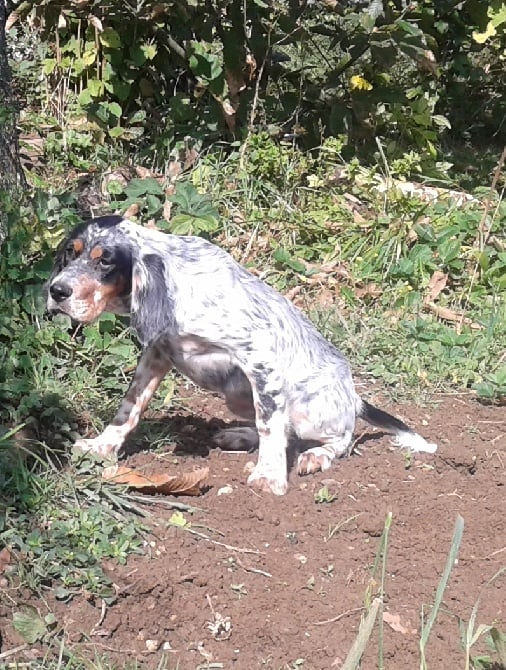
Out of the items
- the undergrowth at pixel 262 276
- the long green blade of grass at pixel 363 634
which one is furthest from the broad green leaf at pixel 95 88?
the long green blade of grass at pixel 363 634

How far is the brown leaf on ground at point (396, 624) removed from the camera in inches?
133

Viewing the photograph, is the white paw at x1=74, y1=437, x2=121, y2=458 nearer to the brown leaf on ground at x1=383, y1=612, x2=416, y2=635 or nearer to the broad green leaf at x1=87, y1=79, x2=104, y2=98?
the brown leaf on ground at x1=383, y1=612, x2=416, y2=635

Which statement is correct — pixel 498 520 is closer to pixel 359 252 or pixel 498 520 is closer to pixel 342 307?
pixel 342 307

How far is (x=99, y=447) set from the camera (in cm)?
415

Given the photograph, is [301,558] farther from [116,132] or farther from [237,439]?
[116,132]

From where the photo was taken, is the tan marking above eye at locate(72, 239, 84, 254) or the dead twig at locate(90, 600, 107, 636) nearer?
the dead twig at locate(90, 600, 107, 636)

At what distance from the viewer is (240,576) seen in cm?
355

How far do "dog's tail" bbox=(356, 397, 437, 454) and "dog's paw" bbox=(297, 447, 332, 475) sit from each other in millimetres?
334

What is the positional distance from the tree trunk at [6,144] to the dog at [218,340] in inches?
43.5

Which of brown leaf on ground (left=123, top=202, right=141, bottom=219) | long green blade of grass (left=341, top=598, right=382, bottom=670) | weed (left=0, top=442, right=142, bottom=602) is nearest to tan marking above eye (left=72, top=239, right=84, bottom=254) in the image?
weed (left=0, top=442, right=142, bottom=602)

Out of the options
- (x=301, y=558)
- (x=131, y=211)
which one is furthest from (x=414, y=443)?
(x=131, y=211)

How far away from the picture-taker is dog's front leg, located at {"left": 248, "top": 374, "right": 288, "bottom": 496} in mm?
4145

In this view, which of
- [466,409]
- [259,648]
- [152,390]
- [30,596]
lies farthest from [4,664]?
[466,409]

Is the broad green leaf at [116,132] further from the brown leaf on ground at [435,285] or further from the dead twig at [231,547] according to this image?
the dead twig at [231,547]
